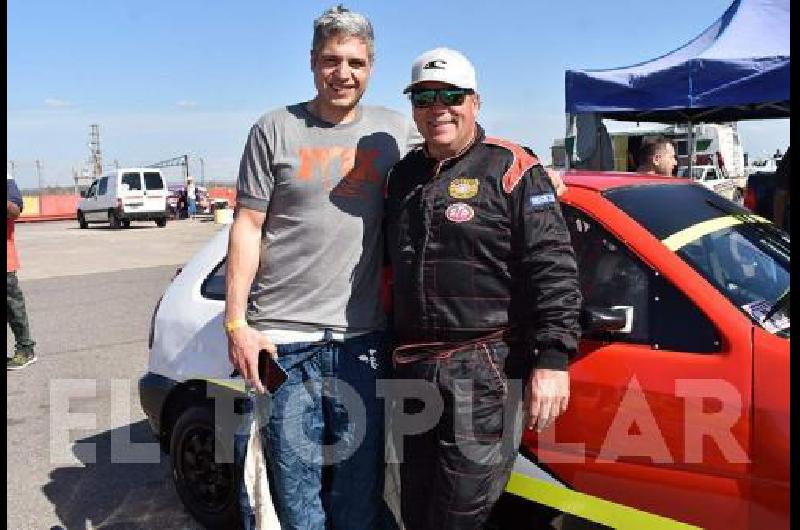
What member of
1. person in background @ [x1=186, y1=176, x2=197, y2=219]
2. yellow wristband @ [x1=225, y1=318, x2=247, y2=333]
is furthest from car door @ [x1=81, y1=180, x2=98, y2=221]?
yellow wristband @ [x1=225, y1=318, x2=247, y2=333]

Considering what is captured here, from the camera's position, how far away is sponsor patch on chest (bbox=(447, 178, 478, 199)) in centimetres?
211

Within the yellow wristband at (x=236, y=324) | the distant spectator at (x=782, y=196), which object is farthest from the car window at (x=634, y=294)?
the distant spectator at (x=782, y=196)

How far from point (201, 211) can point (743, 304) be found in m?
32.6

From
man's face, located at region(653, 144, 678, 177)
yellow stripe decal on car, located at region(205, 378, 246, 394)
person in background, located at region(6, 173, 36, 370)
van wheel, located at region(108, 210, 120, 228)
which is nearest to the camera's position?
yellow stripe decal on car, located at region(205, 378, 246, 394)

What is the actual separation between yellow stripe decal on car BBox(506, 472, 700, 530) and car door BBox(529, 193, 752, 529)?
0.08 ft

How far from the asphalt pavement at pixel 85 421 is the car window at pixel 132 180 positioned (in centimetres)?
1411

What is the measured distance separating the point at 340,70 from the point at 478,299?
0.81 metres

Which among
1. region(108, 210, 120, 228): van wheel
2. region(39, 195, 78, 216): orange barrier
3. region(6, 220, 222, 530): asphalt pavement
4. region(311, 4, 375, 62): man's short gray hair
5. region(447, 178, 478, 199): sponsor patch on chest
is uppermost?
region(39, 195, 78, 216): orange barrier

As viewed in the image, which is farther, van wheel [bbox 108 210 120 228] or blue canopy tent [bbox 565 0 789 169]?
van wheel [bbox 108 210 120 228]

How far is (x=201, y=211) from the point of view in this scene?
109ft

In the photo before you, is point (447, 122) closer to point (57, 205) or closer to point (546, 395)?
point (546, 395)

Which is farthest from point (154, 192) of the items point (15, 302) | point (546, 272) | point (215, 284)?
point (546, 272)

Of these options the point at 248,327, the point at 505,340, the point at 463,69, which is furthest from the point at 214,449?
the point at 463,69

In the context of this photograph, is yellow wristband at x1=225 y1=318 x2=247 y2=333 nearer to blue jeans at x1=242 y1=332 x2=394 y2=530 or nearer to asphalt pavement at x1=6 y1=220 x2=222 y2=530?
blue jeans at x1=242 y1=332 x2=394 y2=530
